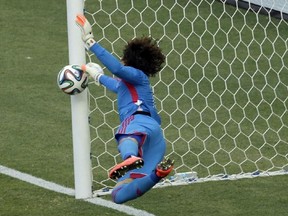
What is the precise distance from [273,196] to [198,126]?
1.65 m

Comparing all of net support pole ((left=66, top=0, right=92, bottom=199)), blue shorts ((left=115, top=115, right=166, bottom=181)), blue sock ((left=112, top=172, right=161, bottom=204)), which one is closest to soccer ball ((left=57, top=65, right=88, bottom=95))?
net support pole ((left=66, top=0, right=92, bottom=199))

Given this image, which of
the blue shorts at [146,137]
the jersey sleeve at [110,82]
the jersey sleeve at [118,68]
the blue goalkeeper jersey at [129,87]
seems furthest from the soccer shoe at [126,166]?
the jersey sleeve at [110,82]

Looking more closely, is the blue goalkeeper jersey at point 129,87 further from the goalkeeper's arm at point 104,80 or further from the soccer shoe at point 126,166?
the soccer shoe at point 126,166

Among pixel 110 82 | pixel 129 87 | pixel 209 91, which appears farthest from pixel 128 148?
pixel 209 91

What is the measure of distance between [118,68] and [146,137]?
46 cm

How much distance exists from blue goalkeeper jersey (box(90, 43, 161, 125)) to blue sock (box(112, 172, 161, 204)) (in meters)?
0.44

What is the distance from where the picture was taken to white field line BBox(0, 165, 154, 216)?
253 inches

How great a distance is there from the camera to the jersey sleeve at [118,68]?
5973 millimetres

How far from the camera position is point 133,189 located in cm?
591

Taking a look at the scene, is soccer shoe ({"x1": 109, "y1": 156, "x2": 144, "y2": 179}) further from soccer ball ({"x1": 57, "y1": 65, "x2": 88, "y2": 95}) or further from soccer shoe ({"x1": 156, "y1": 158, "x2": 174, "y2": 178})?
soccer ball ({"x1": 57, "y1": 65, "x2": 88, "y2": 95})

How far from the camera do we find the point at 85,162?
6621mm

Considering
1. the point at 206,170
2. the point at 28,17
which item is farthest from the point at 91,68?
the point at 28,17

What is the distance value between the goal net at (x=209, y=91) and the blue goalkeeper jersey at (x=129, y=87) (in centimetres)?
88

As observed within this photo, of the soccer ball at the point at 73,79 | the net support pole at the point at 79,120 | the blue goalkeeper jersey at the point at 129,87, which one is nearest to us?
the blue goalkeeper jersey at the point at 129,87
